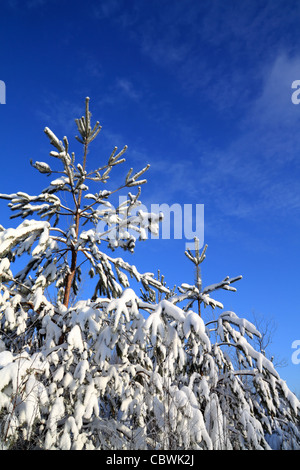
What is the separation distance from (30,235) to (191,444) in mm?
4289

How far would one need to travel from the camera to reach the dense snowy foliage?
138 inches

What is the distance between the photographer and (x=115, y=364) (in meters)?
4.50

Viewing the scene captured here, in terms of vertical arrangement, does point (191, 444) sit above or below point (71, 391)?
below

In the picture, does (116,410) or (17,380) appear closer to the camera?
(17,380)

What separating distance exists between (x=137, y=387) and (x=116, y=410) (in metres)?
0.68

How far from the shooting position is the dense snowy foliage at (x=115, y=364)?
3504mm

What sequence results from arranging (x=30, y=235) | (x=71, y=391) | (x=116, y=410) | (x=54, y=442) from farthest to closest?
(x=30, y=235) < (x=116, y=410) < (x=71, y=391) < (x=54, y=442)
